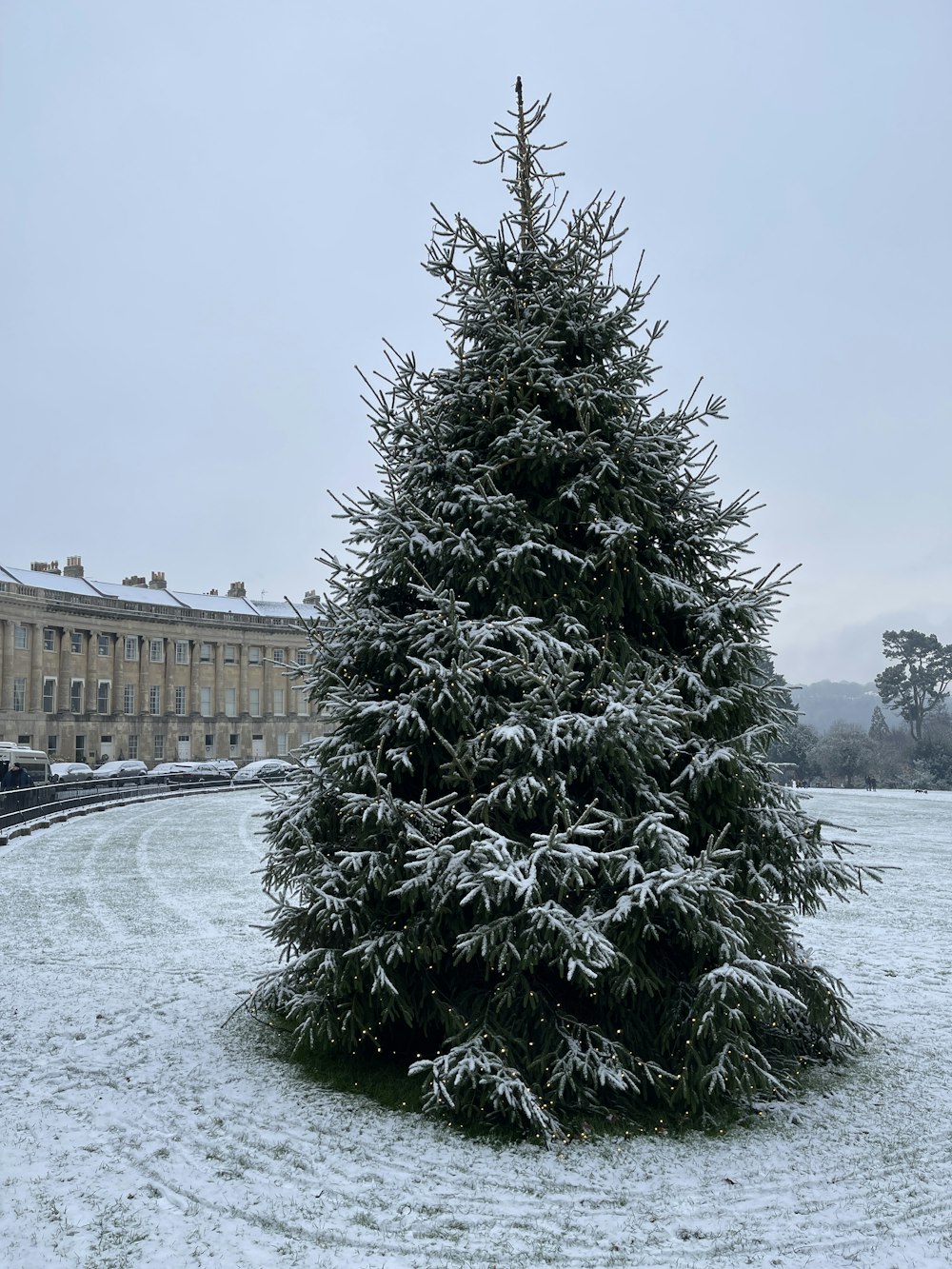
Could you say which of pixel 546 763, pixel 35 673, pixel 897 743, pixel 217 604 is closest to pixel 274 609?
pixel 217 604

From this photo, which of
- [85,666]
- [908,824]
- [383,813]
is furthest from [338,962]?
[85,666]

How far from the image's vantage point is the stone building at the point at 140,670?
7193 centimetres

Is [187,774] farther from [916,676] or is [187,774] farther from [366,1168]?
[916,676]

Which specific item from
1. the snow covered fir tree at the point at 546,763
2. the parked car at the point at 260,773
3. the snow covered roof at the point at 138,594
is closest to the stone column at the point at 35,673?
the snow covered roof at the point at 138,594

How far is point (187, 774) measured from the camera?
57656 millimetres

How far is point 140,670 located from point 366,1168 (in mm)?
80292

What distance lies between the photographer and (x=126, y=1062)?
28.2 ft

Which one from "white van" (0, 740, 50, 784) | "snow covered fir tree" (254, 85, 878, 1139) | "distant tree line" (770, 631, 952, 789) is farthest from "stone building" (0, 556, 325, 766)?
"snow covered fir tree" (254, 85, 878, 1139)

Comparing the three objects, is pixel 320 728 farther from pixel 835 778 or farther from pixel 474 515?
pixel 474 515

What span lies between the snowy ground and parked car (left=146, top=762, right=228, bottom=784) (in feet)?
152

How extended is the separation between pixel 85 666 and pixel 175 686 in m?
8.94

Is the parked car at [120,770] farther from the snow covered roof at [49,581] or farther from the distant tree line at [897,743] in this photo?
the distant tree line at [897,743]

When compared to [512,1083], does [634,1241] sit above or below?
below

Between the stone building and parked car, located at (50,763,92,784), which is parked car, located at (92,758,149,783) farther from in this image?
the stone building
